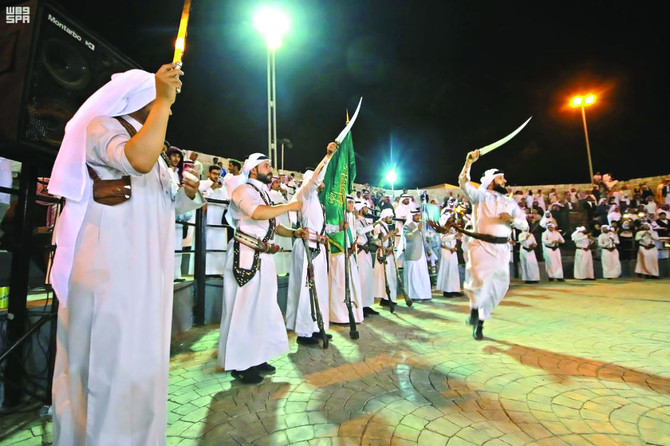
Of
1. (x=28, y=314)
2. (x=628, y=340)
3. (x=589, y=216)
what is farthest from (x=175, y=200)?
(x=589, y=216)

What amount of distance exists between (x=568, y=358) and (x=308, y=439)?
316cm

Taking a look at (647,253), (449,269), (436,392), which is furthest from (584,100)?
(436,392)

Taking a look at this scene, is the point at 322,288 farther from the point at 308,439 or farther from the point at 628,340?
the point at 628,340

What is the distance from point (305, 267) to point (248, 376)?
1.92 metres

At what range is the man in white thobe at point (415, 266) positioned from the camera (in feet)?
29.0

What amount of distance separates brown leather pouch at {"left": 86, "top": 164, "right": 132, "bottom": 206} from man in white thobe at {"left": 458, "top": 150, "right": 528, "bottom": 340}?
4.33 m

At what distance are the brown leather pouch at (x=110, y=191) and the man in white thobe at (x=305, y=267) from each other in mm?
3043

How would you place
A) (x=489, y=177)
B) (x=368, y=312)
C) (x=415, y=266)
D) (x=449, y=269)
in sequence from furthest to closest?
(x=449, y=269)
(x=415, y=266)
(x=368, y=312)
(x=489, y=177)

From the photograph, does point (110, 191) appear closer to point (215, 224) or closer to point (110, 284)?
point (110, 284)

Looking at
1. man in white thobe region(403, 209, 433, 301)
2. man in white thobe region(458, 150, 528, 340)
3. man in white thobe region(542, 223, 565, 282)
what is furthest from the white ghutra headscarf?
man in white thobe region(542, 223, 565, 282)

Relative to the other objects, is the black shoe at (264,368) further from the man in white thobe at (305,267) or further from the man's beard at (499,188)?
the man's beard at (499,188)

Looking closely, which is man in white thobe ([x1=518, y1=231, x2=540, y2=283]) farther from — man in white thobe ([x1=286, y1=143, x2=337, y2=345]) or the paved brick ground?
man in white thobe ([x1=286, y1=143, x2=337, y2=345])

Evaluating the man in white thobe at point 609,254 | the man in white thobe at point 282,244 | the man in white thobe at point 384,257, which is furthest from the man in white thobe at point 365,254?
the man in white thobe at point 609,254

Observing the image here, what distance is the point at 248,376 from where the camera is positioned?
10.6ft
